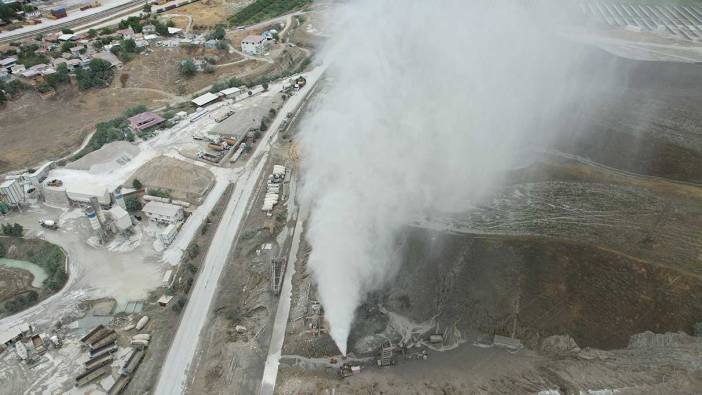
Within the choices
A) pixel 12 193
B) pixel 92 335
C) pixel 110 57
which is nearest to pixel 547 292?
pixel 92 335

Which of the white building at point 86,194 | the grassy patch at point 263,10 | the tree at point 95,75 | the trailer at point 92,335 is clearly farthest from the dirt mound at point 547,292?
the grassy patch at point 263,10

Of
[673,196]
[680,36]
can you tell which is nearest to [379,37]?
[673,196]

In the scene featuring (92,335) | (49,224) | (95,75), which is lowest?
(92,335)

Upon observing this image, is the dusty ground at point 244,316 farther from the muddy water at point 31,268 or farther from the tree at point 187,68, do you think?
the tree at point 187,68

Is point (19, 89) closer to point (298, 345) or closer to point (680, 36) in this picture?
point (298, 345)

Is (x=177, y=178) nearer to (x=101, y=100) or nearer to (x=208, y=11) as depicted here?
(x=101, y=100)

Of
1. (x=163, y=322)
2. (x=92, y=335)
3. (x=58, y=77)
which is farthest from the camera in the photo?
(x=58, y=77)
